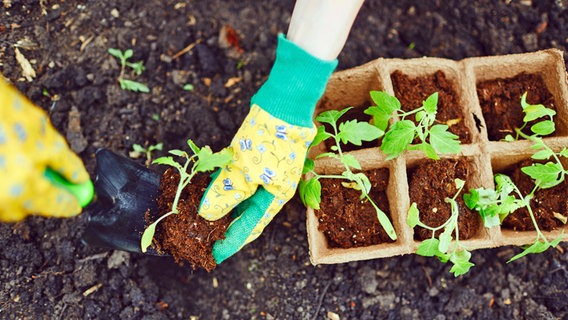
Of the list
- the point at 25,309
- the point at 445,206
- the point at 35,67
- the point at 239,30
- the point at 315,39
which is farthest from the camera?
the point at 239,30

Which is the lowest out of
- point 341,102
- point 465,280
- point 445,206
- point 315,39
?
point 465,280

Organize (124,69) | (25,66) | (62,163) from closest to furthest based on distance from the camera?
1. (62,163)
2. (25,66)
3. (124,69)

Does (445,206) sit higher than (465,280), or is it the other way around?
(445,206)

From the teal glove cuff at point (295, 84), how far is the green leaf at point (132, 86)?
698 mm

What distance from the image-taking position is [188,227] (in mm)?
1566

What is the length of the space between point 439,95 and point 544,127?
337mm

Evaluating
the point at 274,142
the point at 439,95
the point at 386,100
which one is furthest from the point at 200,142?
the point at 439,95

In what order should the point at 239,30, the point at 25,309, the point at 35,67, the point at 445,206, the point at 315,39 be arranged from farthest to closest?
the point at 239,30 < the point at 35,67 < the point at 25,309 < the point at 445,206 < the point at 315,39

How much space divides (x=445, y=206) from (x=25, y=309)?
4.83ft

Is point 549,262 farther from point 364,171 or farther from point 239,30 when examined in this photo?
point 239,30

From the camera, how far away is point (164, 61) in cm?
202

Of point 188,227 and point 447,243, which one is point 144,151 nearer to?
point 188,227

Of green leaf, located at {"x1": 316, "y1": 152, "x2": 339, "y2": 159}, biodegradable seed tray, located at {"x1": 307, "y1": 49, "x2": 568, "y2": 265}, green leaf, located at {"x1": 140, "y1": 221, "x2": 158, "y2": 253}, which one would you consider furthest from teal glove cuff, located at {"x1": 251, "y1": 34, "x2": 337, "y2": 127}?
green leaf, located at {"x1": 140, "y1": 221, "x2": 158, "y2": 253}

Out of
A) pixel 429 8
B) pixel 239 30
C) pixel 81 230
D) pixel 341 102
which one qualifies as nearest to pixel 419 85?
pixel 341 102
